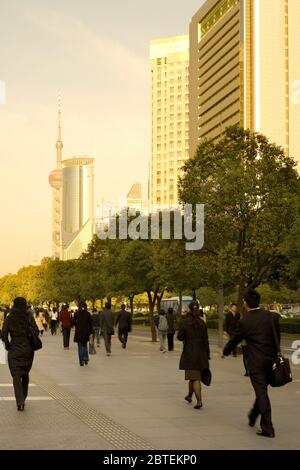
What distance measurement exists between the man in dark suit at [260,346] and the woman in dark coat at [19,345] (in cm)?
370

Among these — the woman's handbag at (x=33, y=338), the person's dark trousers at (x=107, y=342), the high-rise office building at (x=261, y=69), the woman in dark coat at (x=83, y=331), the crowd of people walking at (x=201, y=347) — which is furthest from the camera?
the high-rise office building at (x=261, y=69)

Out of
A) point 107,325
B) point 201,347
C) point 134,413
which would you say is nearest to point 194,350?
point 201,347

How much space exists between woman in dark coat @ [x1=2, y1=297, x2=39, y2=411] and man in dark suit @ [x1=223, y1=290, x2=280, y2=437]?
3703mm

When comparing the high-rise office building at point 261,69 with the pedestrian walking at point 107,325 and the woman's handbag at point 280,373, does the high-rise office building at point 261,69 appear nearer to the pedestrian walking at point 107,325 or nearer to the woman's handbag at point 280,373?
the pedestrian walking at point 107,325

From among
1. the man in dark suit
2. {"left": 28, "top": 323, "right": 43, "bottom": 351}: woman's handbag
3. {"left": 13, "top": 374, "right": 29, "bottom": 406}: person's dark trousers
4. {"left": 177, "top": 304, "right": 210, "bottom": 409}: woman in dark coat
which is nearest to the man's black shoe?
the man in dark suit

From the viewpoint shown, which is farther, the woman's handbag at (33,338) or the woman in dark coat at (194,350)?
the woman in dark coat at (194,350)

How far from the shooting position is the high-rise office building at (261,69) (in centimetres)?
16012

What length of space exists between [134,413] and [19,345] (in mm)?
2105

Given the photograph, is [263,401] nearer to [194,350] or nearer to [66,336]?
[194,350]

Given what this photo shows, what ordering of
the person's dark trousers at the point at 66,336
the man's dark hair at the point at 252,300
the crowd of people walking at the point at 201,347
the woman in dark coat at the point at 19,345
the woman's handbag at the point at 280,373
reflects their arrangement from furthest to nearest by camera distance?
the person's dark trousers at the point at 66,336 < the woman in dark coat at the point at 19,345 < the man's dark hair at the point at 252,300 < the crowd of people walking at the point at 201,347 < the woman's handbag at the point at 280,373

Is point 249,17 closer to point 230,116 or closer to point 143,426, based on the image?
point 230,116

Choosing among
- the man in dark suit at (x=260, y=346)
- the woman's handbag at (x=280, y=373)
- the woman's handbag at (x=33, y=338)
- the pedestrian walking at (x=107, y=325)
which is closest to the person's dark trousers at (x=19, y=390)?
the woman's handbag at (x=33, y=338)

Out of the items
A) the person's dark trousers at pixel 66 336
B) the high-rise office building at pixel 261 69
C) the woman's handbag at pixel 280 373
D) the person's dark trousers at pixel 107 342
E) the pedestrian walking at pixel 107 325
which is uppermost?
the high-rise office building at pixel 261 69

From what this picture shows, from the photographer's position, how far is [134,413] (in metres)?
12.6
